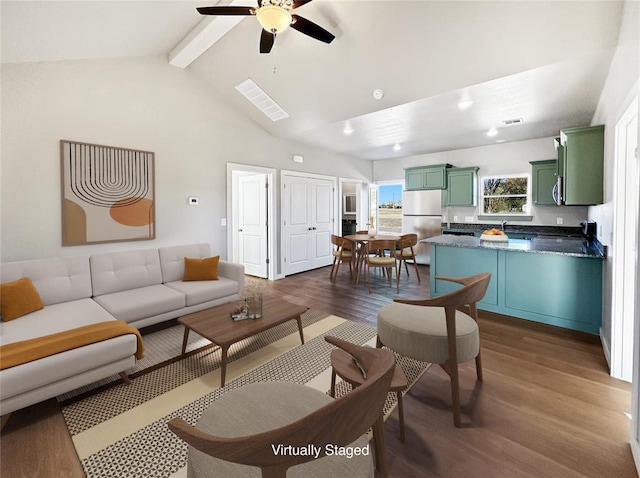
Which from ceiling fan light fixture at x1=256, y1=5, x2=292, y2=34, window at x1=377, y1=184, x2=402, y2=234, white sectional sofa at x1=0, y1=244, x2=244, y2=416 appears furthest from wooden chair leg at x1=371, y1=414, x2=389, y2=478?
window at x1=377, y1=184, x2=402, y2=234

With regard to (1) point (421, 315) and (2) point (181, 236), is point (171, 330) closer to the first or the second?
(2) point (181, 236)

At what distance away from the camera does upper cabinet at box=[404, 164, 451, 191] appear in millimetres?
6141

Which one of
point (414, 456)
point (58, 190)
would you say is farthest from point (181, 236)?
point (414, 456)

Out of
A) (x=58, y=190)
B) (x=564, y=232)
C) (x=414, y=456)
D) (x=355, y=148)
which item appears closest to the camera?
(x=414, y=456)

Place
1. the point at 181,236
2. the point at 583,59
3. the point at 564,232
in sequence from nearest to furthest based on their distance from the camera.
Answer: the point at 583,59
the point at 181,236
the point at 564,232

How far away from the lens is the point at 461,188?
19.6ft

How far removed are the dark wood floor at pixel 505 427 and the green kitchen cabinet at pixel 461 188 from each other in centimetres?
377

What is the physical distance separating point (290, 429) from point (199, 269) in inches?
128

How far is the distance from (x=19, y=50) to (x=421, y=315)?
4114mm

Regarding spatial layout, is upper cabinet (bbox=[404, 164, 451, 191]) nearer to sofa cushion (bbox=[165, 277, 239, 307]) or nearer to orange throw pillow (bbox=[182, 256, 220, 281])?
sofa cushion (bbox=[165, 277, 239, 307])

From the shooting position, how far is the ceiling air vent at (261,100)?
4047 millimetres

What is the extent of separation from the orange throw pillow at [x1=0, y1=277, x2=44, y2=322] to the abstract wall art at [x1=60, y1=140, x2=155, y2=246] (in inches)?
28.8

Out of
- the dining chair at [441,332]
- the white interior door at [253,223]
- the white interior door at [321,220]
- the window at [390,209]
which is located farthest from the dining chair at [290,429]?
the window at [390,209]

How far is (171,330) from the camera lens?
10.3 ft
